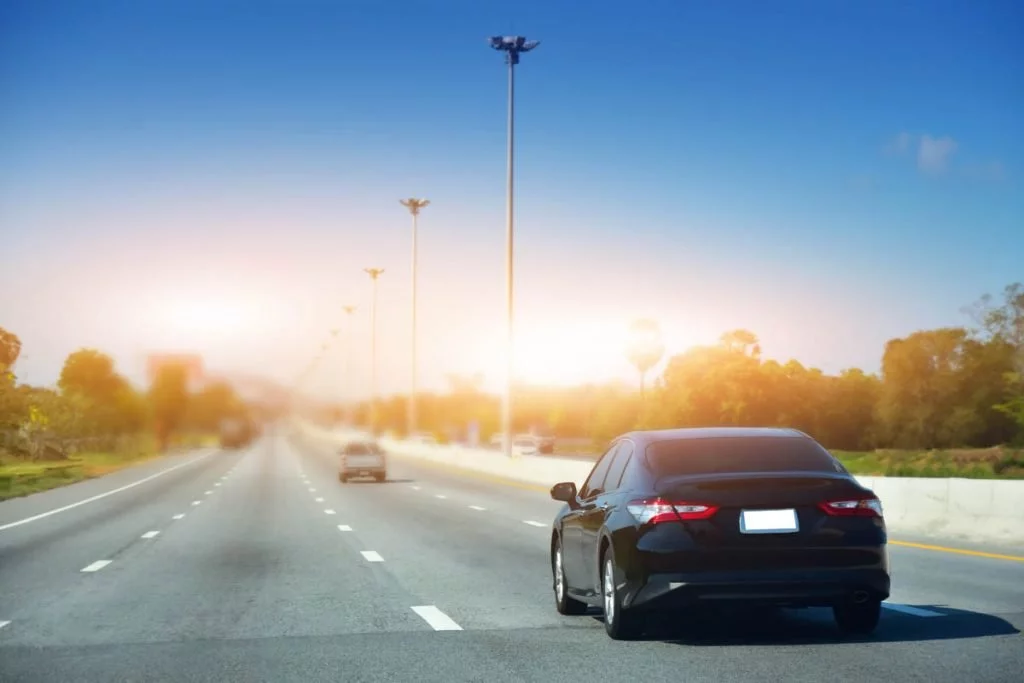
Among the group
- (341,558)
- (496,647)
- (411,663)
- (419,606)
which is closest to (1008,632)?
(496,647)

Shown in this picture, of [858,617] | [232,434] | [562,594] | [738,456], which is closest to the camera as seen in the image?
[858,617]

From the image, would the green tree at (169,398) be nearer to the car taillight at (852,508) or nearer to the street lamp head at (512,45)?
the street lamp head at (512,45)

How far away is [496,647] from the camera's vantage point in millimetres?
9781

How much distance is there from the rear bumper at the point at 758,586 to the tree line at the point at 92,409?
2322 centimetres

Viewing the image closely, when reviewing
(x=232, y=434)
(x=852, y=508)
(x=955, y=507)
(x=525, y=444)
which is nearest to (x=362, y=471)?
(x=955, y=507)

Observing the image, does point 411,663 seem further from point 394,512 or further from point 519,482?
point 519,482

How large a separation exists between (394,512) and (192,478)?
2630 centimetres

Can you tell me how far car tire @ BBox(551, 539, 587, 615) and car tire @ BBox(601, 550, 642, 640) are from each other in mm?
1396

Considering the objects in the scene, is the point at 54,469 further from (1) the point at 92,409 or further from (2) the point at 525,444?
(2) the point at 525,444

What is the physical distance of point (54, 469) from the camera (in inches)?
1948

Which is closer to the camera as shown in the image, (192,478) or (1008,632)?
(1008,632)

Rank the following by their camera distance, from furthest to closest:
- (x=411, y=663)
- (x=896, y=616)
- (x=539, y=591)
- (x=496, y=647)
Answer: (x=539, y=591), (x=896, y=616), (x=496, y=647), (x=411, y=663)

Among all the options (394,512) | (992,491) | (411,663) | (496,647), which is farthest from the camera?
(394,512)

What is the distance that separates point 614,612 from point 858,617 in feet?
5.88
